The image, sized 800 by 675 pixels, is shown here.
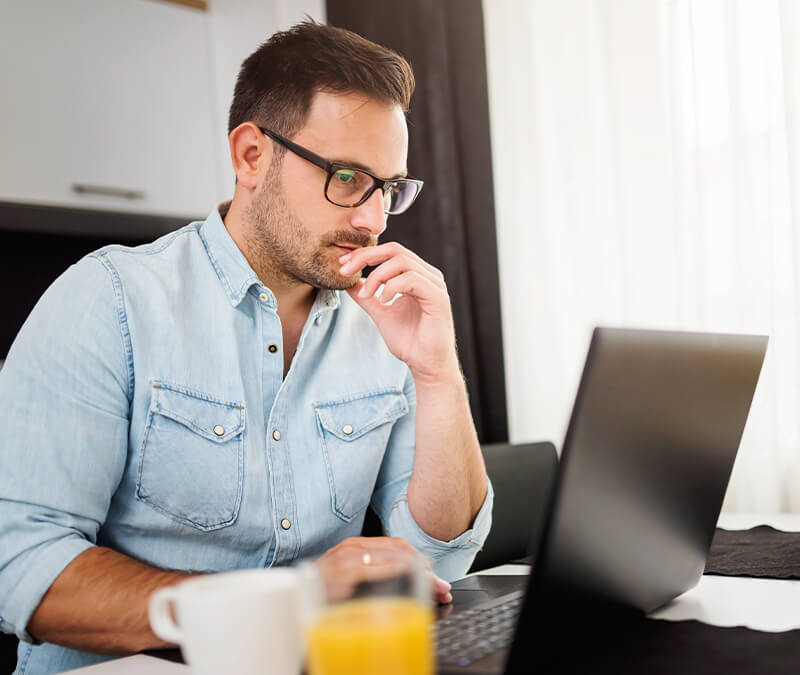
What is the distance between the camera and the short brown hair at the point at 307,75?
4.38 feet

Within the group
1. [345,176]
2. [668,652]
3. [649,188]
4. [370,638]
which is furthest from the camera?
[649,188]

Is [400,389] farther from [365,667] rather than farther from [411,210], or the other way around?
[411,210]

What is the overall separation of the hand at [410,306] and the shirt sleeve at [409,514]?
18 centimetres

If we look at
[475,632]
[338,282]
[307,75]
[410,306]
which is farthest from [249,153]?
[475,632]

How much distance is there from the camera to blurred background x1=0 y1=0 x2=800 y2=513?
1973 millimetres

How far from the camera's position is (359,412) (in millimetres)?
1311

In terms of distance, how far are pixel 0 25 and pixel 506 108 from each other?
4.52 feet

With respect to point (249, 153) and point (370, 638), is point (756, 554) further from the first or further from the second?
point (249, 153)

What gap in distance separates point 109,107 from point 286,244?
132 cm

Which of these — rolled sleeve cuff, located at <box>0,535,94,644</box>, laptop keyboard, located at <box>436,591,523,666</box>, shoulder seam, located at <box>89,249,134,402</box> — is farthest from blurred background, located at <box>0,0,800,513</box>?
rolled sleeve cuff, located at <box>0,535,94,644</box>

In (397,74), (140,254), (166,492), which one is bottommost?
(166,492)

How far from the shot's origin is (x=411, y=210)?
105 inches

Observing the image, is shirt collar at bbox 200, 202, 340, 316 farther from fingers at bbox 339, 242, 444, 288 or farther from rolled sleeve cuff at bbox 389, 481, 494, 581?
rolled sleeve cuff at bbox 389, 481, 494, 581

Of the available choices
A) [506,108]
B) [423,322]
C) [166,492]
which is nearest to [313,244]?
[423,322]
